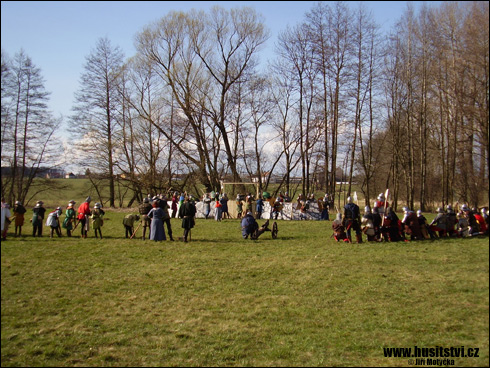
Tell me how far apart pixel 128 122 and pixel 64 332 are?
3719 cm

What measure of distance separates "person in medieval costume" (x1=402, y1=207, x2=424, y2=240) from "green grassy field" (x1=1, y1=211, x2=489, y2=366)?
2678 mm

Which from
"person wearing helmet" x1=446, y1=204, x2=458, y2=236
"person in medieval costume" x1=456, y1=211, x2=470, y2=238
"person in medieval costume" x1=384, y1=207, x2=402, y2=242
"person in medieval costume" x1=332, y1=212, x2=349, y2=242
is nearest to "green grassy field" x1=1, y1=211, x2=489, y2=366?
"person in medieval costume" x1=456, y1=211, x2=470, y2=238

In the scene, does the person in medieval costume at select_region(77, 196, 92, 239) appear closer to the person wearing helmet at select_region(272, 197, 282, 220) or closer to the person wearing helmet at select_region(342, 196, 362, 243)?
the person wearing helmet at select_region(342, 196, 362, 243)

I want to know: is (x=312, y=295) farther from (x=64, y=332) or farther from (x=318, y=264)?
(x=64, y=332)

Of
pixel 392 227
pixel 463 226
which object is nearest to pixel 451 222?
pixel 463 226

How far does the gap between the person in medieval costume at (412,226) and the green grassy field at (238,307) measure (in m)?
2.68

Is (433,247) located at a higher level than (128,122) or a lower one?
lower

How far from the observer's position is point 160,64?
39500 millimetres

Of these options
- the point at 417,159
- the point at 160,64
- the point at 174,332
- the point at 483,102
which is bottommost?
the point at 174,332

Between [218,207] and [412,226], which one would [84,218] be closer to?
[218,207]

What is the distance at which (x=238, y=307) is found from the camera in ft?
25.3

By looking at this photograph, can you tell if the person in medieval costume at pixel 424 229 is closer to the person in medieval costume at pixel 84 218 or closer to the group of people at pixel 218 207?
the group of people at pixel 218 207

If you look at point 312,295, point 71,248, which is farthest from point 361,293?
point 71,248

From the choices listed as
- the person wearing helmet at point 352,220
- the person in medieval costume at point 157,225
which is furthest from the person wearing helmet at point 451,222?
the person in medieval costume at point 157,225
